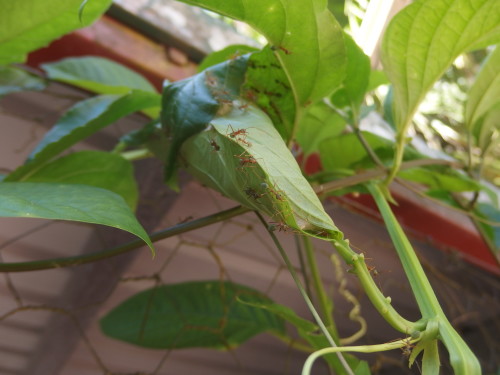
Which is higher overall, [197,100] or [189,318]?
[197,100]

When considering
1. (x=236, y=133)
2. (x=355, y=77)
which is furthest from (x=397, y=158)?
(x=236, y=133)

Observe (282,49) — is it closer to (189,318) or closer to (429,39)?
(429,39)

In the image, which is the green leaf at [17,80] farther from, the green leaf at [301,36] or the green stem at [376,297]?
the green stem at [376,297]

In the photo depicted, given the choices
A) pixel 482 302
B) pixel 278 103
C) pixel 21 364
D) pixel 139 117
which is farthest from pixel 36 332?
pixel 482 302

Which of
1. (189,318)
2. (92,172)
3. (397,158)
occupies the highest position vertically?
(397,158)

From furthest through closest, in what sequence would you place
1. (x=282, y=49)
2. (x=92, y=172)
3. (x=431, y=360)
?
(x=92, y=172) < (x=282, y=49) < (x=431, y=360)

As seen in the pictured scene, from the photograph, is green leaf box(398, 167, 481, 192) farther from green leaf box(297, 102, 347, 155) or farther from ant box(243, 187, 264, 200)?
ant box(243, 187, 264, 200)

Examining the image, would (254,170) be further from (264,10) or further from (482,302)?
(482,302)

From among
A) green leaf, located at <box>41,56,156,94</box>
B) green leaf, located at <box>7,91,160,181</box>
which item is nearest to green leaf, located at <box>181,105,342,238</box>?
green leaf, located at <box>7,91,160,181</box>
